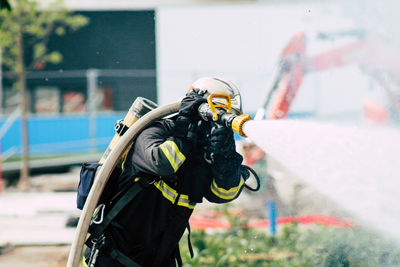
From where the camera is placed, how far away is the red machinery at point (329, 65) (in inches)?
159

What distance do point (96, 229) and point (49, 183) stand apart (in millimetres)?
7993

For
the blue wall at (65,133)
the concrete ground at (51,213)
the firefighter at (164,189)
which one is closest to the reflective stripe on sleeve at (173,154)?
the firefighter at (164,189)

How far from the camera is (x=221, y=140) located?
2082 mm

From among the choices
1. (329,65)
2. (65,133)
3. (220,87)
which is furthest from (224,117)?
(65,133)

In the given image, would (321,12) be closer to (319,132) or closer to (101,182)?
(101,182)

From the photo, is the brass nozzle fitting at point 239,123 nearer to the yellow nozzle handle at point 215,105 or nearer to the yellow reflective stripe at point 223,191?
the yellow nozzle handle at point 215,105

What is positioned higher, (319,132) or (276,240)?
(319,132)

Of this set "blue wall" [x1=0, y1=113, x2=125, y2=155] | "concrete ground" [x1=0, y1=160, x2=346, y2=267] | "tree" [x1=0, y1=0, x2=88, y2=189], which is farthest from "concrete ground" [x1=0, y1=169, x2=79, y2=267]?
"blue wall" [x1=0, y1=113, x2=125, y2=155]

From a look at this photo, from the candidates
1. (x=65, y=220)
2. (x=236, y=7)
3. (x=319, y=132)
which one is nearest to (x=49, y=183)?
(x=65, y=220)

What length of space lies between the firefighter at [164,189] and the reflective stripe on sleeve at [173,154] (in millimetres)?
34

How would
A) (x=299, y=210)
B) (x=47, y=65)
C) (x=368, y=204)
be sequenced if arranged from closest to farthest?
(x=368, y=204) → (x=299, y=210) → (x=47, y=65)

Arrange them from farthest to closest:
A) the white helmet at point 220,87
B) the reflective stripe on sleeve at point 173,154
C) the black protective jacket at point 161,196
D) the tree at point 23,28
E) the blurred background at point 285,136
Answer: the tree at point 23,28
the white helmet at point 220,87
the black protective jacket at point 161,196
the reflective stripe on sleeve at point 173,154
the blurred background at point 285,136

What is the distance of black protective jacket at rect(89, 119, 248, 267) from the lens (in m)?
2.36

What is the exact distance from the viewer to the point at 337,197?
1.40 m
